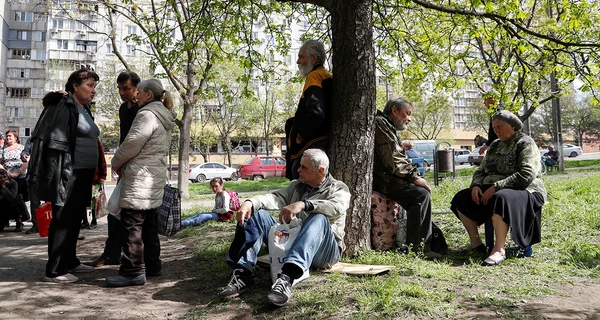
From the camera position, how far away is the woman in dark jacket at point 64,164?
4.23 metres

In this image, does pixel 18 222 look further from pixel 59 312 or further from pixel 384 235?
pixel 384 235

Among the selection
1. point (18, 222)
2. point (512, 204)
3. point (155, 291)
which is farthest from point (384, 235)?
point (18, 222)

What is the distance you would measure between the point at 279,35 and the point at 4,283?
239 inches

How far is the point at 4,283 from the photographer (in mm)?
4383

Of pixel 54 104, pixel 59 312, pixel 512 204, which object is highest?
pixel 54 104

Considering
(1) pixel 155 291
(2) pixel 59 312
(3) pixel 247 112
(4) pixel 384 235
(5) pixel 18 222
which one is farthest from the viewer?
(3) pixel 247 112

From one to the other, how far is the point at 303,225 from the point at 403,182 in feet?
5.07

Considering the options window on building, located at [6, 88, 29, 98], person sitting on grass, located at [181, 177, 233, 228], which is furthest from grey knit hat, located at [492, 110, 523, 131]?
window on building, located at [6, 88, 29, 98]

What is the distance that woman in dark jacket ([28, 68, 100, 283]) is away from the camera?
166 inches

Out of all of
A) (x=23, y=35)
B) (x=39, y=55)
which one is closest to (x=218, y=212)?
(x=39, y=55)

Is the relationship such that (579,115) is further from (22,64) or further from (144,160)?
(22,64)

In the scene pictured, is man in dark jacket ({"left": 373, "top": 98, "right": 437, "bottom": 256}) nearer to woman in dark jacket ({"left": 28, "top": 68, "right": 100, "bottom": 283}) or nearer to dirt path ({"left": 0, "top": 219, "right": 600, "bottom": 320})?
dirt path ({"left": 0, "top": 219, "right": 600, "bottom": 320})

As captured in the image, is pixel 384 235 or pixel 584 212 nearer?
pixel 384 235

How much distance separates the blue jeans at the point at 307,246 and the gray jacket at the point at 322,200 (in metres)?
0.07
